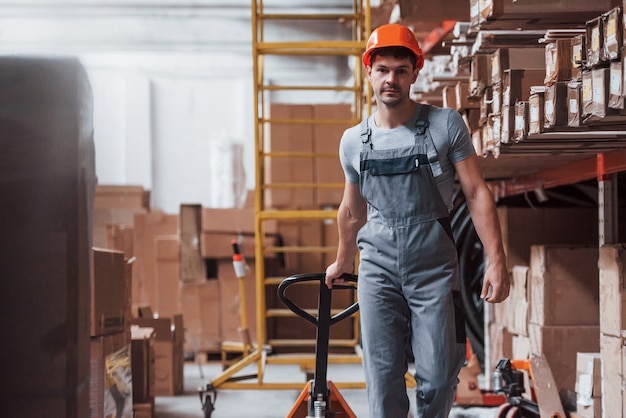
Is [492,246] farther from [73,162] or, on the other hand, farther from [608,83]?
[73,162]

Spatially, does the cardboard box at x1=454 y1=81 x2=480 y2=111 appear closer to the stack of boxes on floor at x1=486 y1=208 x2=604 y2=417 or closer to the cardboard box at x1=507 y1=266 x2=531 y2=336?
the stack of boxes on floor at x1=486 y1=208 x2=604 y2=417

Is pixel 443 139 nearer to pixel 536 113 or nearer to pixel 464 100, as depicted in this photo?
pixel 536 113

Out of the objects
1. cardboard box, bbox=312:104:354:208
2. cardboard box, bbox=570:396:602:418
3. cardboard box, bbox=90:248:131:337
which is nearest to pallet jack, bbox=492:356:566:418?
cardboard box, bbox=570:396:602:418

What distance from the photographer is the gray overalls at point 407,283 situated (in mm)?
3055

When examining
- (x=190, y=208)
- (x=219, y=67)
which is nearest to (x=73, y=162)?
(x=190, y=208)

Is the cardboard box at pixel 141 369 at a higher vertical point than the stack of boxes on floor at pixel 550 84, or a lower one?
lower

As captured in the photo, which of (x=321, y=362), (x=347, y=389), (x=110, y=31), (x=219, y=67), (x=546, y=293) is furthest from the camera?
(x=219, y=67)

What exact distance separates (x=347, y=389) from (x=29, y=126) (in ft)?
18.1

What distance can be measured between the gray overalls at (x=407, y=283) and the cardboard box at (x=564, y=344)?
7.55ft

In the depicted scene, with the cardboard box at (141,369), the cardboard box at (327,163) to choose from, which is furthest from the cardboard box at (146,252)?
the cardboard box at (141,369)

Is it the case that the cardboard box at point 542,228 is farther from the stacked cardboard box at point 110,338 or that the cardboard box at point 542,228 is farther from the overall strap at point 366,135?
the overall strap at point 366,135

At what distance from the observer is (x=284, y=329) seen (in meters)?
8.45

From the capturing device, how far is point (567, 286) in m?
5.31

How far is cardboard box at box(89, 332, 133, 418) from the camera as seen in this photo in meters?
4.37
